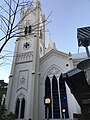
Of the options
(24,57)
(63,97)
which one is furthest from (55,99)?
(24,57)

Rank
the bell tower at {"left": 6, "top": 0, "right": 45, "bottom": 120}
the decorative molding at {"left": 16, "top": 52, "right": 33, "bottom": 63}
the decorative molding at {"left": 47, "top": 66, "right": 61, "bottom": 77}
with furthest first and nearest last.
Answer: the decorative molding at {"left": 16, "top": 52, "right": 33, "bottom": 63}
the decorative molding at {"left": 47, "top": 66, "right": 61, "bottom": 77}
the bell tower at {"left": 6, "top": 0, "right": 45, "bottom": 120}

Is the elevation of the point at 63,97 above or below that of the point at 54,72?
below

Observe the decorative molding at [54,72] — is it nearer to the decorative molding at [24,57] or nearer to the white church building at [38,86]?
the white church building at [38,86]

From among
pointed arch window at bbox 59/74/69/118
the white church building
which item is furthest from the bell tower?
pointed arch window at bbox 59/74/69/118

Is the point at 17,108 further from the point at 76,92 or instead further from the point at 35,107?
the point at 76,92

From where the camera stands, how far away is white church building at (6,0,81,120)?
15.0 metres

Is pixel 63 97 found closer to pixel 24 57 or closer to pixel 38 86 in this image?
pixel 38 86

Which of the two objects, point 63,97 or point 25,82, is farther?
point 25,82

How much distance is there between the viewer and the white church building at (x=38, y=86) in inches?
592

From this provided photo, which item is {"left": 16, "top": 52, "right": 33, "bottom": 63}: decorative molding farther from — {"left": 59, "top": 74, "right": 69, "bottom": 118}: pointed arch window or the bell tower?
{"left": 59, "top": 74, "right": 69, "bottom": 118}: pointed arch window

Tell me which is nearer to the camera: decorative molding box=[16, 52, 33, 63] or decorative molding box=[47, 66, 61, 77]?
decorative molding box=[47, 66, 61, 77]

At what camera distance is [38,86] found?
17.0m

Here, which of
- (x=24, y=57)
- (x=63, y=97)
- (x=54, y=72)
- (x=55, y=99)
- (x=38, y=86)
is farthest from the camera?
(x=24, y=57)

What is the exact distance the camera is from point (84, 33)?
2.95 m
